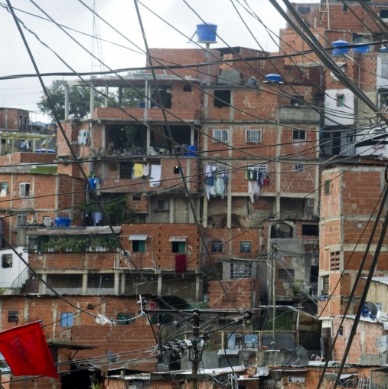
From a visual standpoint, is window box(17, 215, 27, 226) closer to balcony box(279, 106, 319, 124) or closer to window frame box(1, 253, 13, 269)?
window frame box(1, 253, 13, 269)

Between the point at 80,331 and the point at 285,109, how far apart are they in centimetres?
1404

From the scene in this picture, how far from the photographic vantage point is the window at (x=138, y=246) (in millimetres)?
52312

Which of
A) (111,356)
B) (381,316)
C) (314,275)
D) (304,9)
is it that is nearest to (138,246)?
(314,275)

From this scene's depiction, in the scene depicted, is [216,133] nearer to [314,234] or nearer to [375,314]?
[314,234]

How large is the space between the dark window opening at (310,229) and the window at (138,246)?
5144mm

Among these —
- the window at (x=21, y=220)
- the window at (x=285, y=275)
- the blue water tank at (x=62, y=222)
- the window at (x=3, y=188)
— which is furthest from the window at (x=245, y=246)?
the window at (x=3, y=188)

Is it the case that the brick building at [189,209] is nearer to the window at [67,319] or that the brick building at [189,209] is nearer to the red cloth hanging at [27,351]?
the window at [67,319]

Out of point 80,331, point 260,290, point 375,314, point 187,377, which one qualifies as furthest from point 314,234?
point 187,377

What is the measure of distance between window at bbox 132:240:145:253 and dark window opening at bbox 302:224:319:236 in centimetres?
514

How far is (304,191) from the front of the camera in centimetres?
5569

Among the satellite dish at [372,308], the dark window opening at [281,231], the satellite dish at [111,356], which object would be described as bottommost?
the satellite dish at [111,356]

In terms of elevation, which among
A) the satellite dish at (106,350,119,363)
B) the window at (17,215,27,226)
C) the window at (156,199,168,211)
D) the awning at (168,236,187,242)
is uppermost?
the window at (156,199,168,211)

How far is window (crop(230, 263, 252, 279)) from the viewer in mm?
51438

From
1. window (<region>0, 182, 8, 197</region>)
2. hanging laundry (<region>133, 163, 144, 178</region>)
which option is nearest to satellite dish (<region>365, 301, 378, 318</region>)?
hanging laundry (<region>133, 163, 144, 178</region>)
